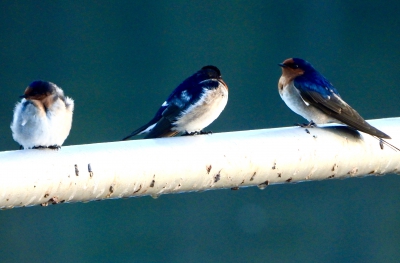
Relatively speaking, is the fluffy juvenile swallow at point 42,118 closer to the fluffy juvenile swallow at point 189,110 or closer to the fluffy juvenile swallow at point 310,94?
the fluffy juvenile swallow at point 189,110

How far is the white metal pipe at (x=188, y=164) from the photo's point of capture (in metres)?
1.05

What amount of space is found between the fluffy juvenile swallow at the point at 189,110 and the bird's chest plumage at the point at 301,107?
0.23m

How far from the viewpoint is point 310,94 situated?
2514 millimetres

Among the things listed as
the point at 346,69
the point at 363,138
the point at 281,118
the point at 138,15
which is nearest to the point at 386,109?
the point at 346,69

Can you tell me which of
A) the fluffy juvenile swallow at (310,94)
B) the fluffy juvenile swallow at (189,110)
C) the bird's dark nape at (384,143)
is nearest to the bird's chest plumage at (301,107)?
the fluffy juvenile swallow at (310,94)

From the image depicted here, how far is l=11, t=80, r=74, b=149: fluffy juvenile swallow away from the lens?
1964 millimetres

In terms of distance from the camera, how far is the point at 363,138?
139cm

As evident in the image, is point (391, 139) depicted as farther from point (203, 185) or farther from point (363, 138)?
point (203, 185)

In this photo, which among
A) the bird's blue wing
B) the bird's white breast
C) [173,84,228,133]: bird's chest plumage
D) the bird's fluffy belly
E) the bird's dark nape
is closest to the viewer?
the bird's dark nape

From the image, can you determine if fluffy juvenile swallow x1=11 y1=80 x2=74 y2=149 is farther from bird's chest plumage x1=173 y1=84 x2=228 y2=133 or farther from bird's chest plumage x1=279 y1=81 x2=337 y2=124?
bird's chest plumage x1=279 y1=81 x2=337 y2=124

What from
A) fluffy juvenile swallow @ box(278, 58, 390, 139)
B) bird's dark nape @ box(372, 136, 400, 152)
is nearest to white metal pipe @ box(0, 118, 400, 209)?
bird's dark nape @ box(372, 136, 400, 152)

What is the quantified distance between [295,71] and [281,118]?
143 centimetres

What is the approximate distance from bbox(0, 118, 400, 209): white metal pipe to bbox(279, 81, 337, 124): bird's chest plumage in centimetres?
105

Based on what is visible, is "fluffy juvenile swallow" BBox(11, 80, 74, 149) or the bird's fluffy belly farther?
the bird's fluffy belly
